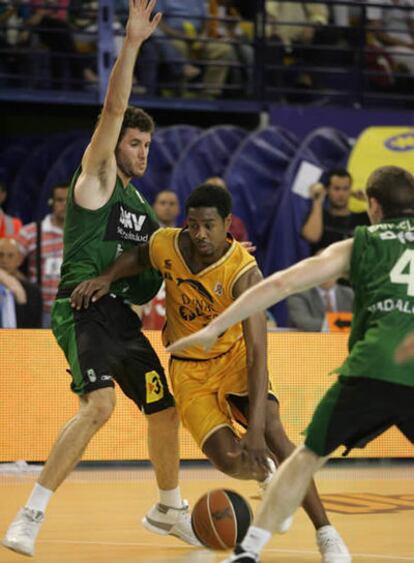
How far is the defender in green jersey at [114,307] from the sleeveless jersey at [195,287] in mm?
230

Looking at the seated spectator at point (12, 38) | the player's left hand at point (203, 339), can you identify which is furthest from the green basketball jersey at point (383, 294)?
the seated spectator at point (12, 38)

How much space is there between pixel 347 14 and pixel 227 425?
11.3 meters

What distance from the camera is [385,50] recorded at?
16828mm

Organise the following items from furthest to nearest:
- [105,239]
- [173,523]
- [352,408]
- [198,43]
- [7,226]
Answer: [198,43] → [7,226] → [173,523] → [105,239] → [352,408]

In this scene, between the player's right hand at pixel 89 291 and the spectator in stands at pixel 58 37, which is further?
the spectator in stands at pixel 58 37

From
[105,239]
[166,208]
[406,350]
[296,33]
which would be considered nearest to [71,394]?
[166,208]

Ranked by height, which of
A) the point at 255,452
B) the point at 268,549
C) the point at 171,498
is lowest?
the point at 268,549

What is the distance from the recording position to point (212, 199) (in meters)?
6.77

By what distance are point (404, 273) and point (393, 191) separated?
389mm

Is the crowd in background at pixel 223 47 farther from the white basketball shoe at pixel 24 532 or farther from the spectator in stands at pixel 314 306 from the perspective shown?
the white basketball shoe at pixel 24 532

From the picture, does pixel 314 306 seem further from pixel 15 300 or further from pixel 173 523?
pixel 173 523

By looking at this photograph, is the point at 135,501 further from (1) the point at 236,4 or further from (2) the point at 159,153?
(1) the point at 236,4

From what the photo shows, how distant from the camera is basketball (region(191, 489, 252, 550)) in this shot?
6.48 m

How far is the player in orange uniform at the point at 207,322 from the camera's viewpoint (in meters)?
6.65
